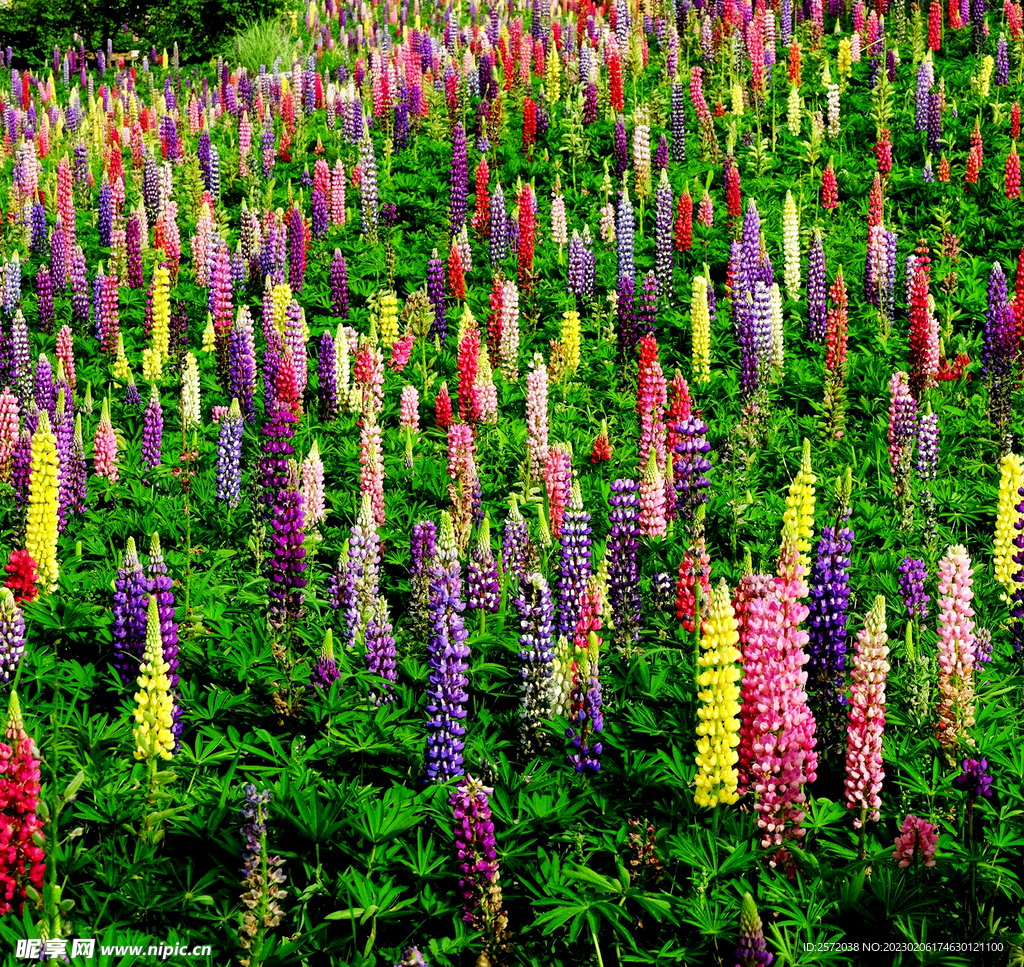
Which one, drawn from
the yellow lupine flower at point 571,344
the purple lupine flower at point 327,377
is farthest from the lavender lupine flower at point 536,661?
the yellow lupine flower at point 571,344

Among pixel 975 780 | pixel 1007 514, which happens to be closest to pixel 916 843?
pixel 975 780

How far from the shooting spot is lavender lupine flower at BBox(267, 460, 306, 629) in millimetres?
5484

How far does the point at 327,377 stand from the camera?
8.62 meters

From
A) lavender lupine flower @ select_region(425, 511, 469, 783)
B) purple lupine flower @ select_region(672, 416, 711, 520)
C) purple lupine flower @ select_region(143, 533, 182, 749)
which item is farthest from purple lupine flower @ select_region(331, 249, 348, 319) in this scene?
lavender lupine flower @ select_region(425, 511, 469, 783)

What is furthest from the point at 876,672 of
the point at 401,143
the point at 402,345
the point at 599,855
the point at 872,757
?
the point at 401,143

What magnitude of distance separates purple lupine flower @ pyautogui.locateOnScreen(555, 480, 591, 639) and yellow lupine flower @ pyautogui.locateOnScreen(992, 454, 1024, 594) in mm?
2107

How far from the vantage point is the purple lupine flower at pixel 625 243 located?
9812 mm

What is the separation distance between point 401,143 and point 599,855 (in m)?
11.5

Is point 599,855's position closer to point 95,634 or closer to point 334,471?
point 95,634

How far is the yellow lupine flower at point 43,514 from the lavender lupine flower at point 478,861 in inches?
128

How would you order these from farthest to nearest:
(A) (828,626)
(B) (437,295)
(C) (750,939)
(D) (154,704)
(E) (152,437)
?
(B) (437,295) → (E) (152,437) → (A) (828,626) → (D) (154,704) → (C) (750,939)

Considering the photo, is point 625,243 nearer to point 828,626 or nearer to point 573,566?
point 573,566

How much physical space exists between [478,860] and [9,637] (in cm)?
252

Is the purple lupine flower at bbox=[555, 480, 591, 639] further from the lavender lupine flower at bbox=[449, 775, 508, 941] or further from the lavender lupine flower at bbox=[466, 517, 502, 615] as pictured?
the lavender lupine flower at bbox=[449, 775, 508, 941]
